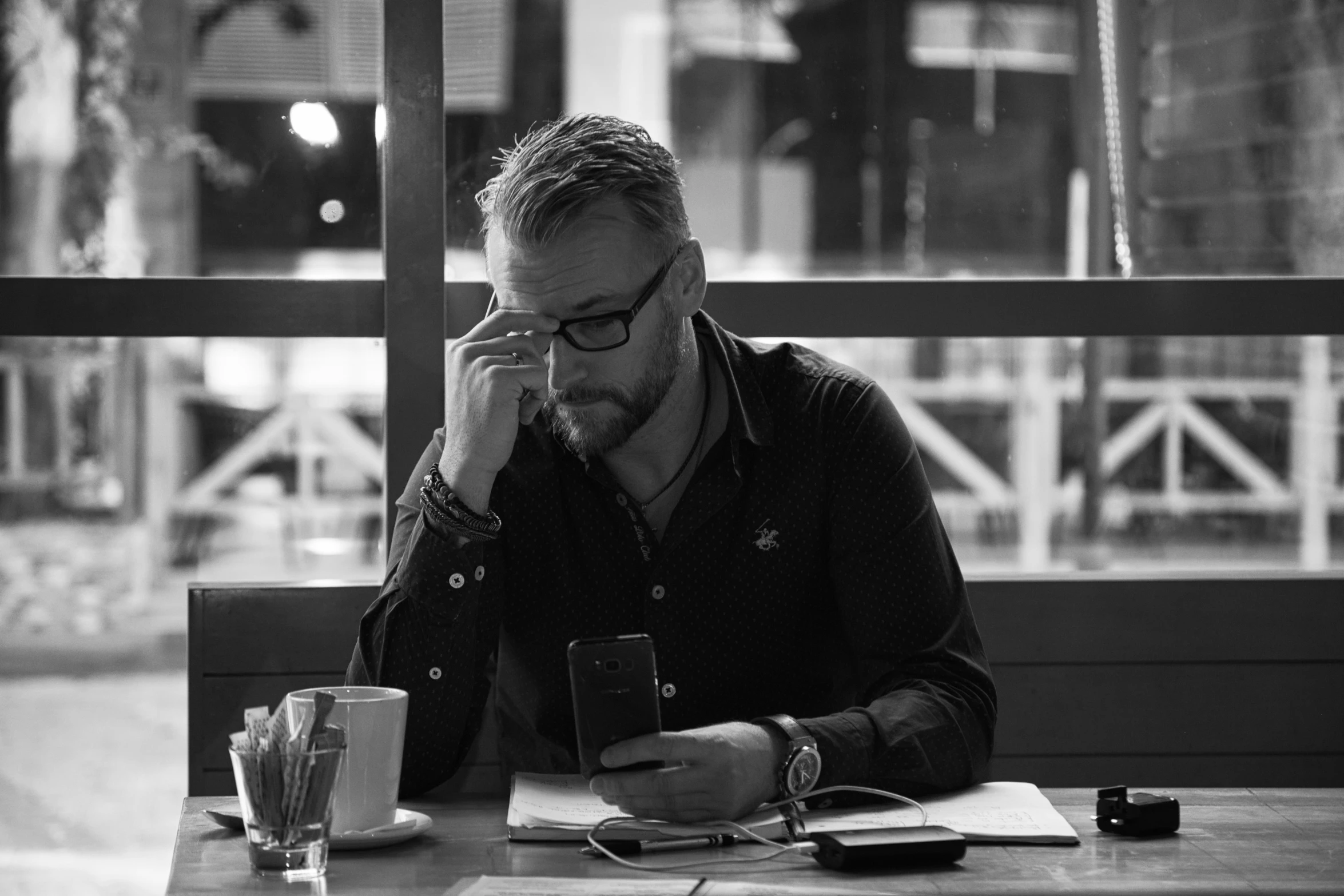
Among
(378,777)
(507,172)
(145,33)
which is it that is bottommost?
(378,777)

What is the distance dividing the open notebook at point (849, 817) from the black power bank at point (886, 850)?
0.21ft

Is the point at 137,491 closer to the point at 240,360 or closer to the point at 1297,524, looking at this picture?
the point at 240,360

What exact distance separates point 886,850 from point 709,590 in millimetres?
533

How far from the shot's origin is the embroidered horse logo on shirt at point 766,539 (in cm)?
156

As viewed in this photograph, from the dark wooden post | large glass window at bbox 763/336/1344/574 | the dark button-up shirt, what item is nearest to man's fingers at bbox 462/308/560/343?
the dark button-up shirt

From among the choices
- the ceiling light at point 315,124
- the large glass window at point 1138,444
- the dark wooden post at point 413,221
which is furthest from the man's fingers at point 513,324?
the large glass window at point 1138,444

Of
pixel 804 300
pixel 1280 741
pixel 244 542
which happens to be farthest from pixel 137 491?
pixel 1280 741

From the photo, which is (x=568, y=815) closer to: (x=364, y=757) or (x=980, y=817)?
(x=364, y=757)

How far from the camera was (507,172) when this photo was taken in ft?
5.15

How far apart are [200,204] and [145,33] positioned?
33cm

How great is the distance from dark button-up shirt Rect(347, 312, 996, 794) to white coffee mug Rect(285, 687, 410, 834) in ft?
0.88

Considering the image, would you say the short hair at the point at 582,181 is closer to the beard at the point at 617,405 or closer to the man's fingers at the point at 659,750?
the beard at the point at 617,405

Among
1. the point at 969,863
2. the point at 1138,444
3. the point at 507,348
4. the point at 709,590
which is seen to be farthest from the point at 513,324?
the point at 1138,444

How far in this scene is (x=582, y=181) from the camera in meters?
1.52
